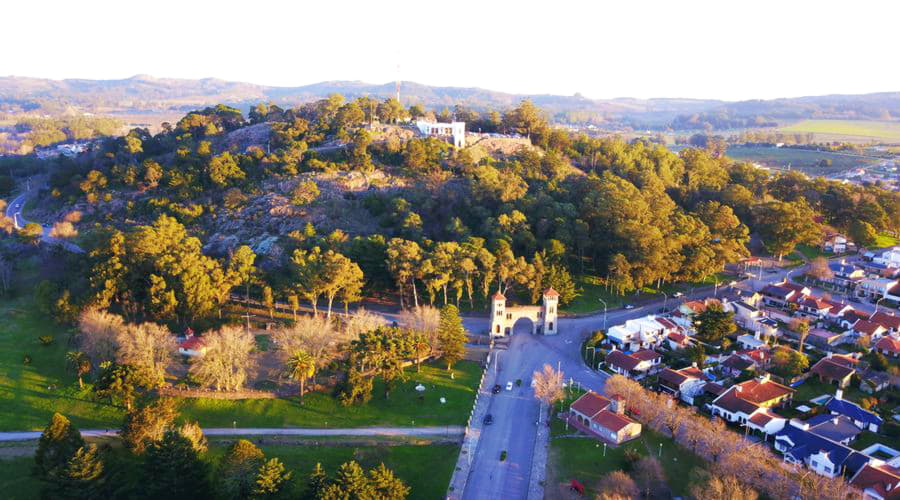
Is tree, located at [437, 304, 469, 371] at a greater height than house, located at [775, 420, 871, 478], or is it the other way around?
tree, located at [437, 304, 469, 371]

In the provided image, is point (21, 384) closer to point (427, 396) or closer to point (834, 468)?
point (427, 396)

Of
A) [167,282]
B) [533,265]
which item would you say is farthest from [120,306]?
[533,265]

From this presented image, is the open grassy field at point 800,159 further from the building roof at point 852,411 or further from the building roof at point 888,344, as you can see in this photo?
the building roof at point 852,411

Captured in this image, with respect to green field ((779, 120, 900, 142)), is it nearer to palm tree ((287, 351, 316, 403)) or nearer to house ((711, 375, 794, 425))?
house ((711, 375, 794, 425))

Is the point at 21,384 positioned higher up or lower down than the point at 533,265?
lower down

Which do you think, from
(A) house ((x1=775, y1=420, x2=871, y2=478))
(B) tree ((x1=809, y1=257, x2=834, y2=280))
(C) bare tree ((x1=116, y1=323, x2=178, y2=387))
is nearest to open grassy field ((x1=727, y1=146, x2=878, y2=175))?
(B) tree ((x1=809, y1=257, x2=834, y2=280))

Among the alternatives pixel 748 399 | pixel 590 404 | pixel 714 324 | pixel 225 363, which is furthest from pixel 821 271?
pixel 225 363
